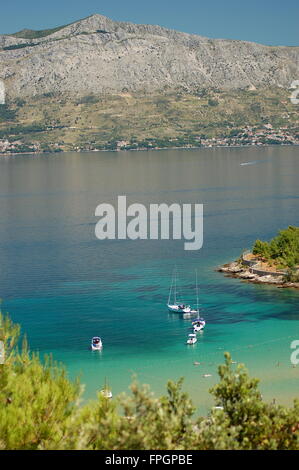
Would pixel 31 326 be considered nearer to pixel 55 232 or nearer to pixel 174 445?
pixel 174 445

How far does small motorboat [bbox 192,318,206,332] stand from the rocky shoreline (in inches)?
403

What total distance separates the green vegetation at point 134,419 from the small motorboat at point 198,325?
879 inches

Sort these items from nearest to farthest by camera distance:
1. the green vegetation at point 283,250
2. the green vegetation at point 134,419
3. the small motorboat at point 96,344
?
1. the green vegetation at point 134,419
2. the small motorboat at point 96,344
3. the green vegetation at point 283,250

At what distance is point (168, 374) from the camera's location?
34.6 metres

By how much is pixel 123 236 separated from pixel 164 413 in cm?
6123

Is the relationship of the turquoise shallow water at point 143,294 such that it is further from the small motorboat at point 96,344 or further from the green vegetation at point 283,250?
the green vegetation at point 283,250

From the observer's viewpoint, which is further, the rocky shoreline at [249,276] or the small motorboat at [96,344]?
the rocky shoreline at [249,276]

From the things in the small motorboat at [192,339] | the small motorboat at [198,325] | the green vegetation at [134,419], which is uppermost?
the small motorboat at [198,325]

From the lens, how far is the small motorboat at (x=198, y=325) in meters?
41.3

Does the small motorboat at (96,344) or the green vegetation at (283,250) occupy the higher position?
the green vegetation at (283,250)

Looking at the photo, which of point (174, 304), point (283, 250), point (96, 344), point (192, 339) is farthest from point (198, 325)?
point (283, 250)

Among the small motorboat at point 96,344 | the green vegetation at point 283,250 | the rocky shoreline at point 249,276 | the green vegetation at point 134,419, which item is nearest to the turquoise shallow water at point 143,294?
the small motorboat at point 96,344

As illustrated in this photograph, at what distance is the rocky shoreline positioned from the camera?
51259mm

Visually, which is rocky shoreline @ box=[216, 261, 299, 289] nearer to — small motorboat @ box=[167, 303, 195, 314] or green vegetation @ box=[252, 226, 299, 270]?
green vegetation @ box=[252, 226, 299, 270]
